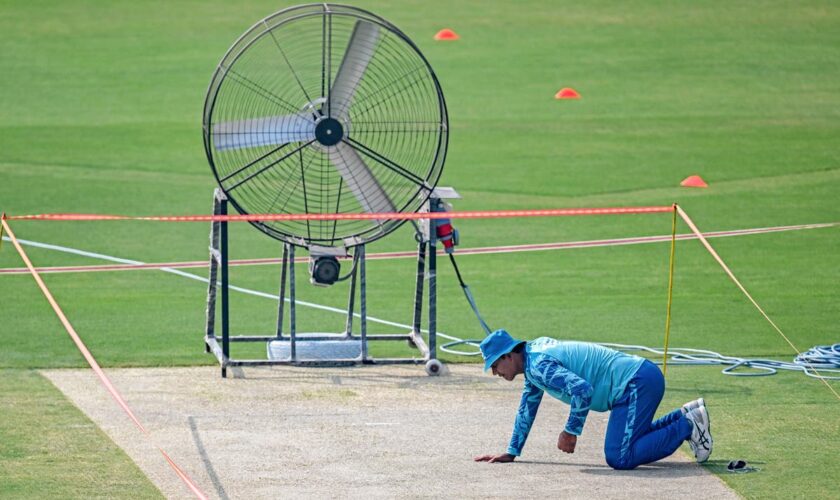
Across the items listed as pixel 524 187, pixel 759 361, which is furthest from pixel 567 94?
pixel 759 361

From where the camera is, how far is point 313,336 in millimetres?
12273

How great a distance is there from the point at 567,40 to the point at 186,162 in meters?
12.1

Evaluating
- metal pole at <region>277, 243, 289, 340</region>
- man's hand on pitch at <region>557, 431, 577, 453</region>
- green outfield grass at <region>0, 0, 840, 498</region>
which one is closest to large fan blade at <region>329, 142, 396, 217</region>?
metal pole at <region>277, 243, 289, 340</region>

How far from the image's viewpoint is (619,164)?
2183 centimetres

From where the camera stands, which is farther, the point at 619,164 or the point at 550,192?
the point at 619,164

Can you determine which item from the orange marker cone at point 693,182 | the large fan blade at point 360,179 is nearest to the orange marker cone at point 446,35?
the orange marker cone at point 693,182

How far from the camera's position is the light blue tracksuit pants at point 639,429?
30.0 ft

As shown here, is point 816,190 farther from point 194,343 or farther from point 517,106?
point 194,343

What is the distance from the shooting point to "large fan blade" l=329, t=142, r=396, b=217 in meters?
11.5

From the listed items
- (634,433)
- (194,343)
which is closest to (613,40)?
(194,343)

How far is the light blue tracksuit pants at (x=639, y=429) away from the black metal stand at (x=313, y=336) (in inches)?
106

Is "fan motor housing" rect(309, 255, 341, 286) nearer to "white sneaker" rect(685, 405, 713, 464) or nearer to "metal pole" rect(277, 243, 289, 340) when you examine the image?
"metal pole" rect(277, 243, 289, 340)

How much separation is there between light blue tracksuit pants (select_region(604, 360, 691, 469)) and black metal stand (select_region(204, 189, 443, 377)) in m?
2.70

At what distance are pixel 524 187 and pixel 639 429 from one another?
11.3 m
